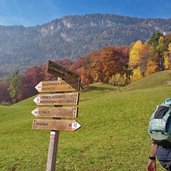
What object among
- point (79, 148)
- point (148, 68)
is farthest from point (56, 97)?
point (148, 68)

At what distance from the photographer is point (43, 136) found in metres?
32.2

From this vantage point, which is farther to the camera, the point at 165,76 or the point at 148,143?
the point at 165,76

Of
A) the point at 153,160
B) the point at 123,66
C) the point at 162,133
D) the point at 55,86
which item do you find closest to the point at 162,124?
the point at 162,133

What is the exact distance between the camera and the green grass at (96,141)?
1845cm

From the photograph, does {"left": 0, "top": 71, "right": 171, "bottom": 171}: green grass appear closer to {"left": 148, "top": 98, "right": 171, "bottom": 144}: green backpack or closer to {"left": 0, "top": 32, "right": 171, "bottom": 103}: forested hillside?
{"left": 148, "top": 98, "right": 171, "bottom": 144}: green backpack

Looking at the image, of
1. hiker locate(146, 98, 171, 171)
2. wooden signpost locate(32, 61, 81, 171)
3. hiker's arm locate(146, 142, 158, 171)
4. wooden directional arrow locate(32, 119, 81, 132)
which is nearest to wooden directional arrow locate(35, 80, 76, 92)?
wooden signpost locate(32, 61, 81, 171)

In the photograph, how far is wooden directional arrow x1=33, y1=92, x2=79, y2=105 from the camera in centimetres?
1211

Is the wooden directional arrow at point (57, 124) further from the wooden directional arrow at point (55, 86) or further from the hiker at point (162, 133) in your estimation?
the hiker at point (162, 133)

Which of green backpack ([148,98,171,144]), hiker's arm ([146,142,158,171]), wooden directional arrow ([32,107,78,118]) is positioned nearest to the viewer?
green backpack ([148,98,171,144])

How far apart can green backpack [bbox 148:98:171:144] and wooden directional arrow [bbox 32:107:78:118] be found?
474cm

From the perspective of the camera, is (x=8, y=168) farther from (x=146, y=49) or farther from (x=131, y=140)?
(x=146, y=49)

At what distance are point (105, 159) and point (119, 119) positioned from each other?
663 inches

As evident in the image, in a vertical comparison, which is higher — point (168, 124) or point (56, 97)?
point (56, 97)

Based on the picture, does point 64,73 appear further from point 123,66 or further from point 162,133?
point 123,66
